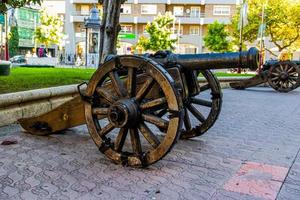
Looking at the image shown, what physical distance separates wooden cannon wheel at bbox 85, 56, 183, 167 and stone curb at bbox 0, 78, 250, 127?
6.49ft

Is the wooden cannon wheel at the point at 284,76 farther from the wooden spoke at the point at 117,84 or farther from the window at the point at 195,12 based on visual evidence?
the window at the point at 195,12

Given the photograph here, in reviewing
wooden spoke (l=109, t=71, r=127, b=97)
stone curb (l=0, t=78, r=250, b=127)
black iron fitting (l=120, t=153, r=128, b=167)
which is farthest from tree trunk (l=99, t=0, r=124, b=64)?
black iron fitting (l=120, t=153, r=128, b=167)

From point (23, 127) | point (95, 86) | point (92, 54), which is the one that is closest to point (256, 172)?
point (95, 86)

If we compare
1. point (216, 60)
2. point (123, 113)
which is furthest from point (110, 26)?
point (123, 113)

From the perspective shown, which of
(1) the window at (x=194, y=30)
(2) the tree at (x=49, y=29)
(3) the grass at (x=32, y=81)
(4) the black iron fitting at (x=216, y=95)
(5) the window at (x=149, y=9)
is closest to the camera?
(4) the black iron fitting at (x=216, y=95)

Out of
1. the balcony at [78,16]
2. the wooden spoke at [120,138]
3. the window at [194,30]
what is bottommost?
the wooden spoke at [120,138]

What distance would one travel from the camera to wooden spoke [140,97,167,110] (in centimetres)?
391

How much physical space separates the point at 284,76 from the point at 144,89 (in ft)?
39.5

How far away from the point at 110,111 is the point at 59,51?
60.2 metres

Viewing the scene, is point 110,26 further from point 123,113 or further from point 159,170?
point 159,170

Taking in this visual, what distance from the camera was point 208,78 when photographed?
18.0ft

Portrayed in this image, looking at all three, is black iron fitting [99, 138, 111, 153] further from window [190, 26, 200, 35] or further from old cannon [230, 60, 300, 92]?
window [190, 26, 200, 35]

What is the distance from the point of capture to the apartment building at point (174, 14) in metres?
56.2

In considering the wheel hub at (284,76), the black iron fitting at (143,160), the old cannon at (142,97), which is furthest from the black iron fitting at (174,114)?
the wheel hub at (284,76)
